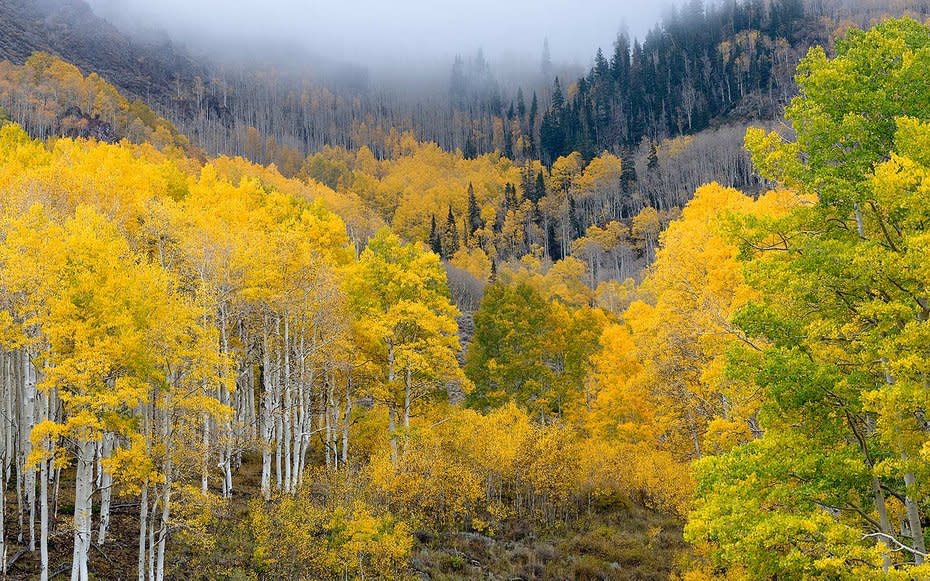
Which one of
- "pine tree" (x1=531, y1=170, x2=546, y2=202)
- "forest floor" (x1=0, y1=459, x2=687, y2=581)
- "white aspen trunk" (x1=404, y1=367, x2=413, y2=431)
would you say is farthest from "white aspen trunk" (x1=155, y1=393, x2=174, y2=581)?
"pine tree" (x1=531, y1=170, x2=546, y2=202)

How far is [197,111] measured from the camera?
180 meters

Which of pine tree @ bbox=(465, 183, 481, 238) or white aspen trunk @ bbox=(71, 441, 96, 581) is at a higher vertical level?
pine tree @ bbox=(465, 183, 481, 238)

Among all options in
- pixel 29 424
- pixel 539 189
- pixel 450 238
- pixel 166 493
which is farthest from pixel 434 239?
pixel 29 424

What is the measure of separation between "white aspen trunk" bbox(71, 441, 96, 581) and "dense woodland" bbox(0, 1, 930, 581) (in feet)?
0.49

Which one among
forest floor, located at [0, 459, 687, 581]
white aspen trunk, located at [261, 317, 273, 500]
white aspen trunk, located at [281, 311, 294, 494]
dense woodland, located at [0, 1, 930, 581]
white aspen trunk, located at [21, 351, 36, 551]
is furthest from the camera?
white aspen trunk, located at [281, 311, 294, 494]

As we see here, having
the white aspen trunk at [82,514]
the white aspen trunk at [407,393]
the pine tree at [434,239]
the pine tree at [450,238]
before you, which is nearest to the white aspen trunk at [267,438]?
the white aspen trunk at [407,393]

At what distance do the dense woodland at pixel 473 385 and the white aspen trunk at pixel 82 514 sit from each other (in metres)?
0.15

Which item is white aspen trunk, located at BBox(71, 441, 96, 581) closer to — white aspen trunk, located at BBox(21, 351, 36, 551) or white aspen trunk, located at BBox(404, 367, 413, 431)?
white aspen trunk, located at BBox(21, 351, 36, 551)

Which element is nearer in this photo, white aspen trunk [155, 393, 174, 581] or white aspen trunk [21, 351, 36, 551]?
white aspen trunk [155, 393, 174, 581]

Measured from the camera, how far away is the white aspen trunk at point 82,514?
597 inches

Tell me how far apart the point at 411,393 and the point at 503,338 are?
34.5 ft

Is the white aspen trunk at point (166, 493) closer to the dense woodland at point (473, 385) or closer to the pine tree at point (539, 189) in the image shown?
the dense woodland at point (473, 385)

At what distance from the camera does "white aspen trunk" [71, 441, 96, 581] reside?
15156 mm

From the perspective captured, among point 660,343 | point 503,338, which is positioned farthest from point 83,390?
point 503,338
